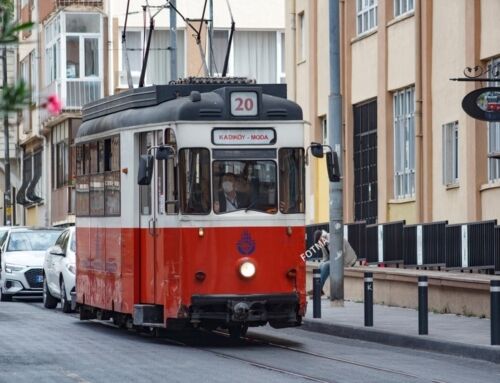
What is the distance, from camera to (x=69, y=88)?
54.8 metres

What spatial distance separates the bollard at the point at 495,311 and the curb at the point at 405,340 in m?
0.23

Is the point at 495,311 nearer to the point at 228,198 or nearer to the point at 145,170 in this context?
the point at 228,198

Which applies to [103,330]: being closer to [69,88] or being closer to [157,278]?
[157,278]

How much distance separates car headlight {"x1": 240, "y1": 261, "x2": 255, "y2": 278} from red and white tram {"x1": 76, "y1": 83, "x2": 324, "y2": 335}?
12 millimetres

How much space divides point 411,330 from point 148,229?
413cm

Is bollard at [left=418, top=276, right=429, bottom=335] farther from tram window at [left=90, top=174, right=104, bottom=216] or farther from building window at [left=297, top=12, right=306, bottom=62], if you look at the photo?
building window at [left=297, top=12, right=306, bottom=62]

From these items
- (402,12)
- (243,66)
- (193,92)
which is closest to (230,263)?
(193,92)

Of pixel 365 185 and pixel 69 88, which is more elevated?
pixel 69 88

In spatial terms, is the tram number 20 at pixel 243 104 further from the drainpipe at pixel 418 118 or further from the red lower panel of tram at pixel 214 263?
the drainpipe at pixel 418 118

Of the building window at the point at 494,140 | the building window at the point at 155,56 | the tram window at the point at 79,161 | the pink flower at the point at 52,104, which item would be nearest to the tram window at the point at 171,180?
the tram window at the point at 79,161

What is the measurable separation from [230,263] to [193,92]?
2.23 meters

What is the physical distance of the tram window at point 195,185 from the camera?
19.6m

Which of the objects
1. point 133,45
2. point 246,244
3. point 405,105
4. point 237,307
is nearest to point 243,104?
point 246,244

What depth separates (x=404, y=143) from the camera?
33.1 m
